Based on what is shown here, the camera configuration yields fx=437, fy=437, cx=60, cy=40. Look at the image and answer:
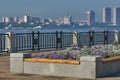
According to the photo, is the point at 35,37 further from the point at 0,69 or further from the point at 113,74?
the point at 113,74

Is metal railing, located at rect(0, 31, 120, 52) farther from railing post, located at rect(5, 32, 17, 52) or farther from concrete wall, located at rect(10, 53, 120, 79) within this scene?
concrete wall, located at rect(10, 53, 120, 79)

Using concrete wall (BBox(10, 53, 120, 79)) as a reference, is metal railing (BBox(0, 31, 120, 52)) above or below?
above

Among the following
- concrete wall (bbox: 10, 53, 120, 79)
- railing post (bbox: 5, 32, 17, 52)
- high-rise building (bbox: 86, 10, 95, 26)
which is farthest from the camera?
high-rise building (bbox: 86, 10, 95, 26)

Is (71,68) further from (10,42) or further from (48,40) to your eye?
(48,40)

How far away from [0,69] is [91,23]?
3799 inches

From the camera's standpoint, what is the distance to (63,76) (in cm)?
1370

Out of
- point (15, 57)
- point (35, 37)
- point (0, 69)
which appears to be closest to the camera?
point (15, 57)

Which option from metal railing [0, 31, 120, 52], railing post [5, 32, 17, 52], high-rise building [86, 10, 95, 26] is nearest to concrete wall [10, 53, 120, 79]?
railing post [5, 32, 17, 52]

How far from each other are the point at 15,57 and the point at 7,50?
420 inches

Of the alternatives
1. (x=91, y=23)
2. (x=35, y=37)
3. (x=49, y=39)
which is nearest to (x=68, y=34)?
(x=49, y=39)

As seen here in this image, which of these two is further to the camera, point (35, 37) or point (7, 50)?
point (35, 37)

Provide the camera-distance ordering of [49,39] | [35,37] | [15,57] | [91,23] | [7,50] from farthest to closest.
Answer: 1. [91,23]
2. [49,39]
3. [35,37]
4. [7,50]
5. [15,57]

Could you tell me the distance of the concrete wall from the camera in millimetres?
13211

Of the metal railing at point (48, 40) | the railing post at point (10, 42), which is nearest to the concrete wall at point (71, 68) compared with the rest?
the railing post at point (10, 42)
